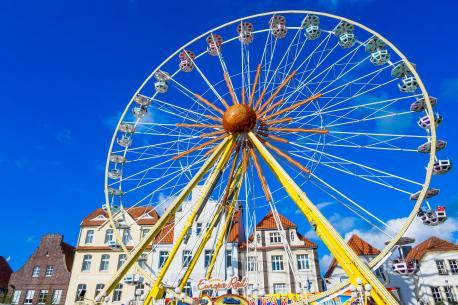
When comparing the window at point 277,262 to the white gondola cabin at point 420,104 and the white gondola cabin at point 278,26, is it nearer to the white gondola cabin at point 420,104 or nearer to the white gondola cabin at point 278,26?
the white gondola cabin at point 420,104

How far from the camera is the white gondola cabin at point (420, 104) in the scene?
17384mm

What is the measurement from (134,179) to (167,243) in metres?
11.7

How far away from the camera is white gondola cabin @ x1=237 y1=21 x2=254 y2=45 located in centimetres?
2214

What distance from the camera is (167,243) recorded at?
31.0m

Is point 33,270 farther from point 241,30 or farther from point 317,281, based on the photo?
point 241,30

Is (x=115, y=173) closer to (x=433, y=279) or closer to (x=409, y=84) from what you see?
(x=409, y=84)

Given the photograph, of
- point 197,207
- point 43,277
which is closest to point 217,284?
point 197,207

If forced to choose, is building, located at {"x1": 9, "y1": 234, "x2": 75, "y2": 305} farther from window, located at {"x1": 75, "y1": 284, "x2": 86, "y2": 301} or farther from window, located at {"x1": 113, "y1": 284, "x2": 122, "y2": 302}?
window, located at {"x1": 113, "y1": 284, "x2": 122, "y2": 302}

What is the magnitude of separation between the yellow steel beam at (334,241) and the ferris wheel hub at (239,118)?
2273 mm

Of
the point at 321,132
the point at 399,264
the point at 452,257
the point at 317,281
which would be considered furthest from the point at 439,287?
the point at 321,132

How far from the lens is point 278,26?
21562 millimetres

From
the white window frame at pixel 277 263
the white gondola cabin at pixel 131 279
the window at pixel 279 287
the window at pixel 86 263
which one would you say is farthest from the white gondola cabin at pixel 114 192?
the window at pixel 279 287

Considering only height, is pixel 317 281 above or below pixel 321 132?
below

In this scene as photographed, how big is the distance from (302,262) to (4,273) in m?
33.3
